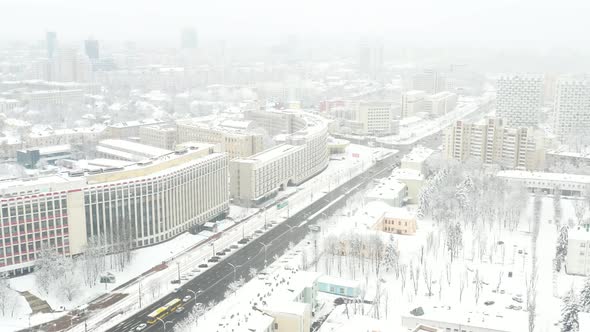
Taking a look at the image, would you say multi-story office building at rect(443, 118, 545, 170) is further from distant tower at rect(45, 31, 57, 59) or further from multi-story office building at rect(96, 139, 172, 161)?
distant tower at rect(45, 31, 57, 59)

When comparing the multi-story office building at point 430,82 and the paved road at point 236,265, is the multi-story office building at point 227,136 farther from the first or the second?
the multi-story office building at point 430,82

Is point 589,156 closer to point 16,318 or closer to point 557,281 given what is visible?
point 557,281

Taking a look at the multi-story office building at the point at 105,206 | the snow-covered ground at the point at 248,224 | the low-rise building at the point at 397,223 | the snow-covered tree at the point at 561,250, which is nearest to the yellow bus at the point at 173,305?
the snow-covered ground at the point at 248,224

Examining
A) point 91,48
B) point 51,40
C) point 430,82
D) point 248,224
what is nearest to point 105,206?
point 248,224

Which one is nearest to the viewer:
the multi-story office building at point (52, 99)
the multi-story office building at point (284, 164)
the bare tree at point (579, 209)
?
the bare tree at point (579, 209)

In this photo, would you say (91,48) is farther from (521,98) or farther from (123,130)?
(521,98)

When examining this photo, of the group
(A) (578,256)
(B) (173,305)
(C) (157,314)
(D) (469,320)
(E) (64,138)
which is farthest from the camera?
(E) (64,138)
